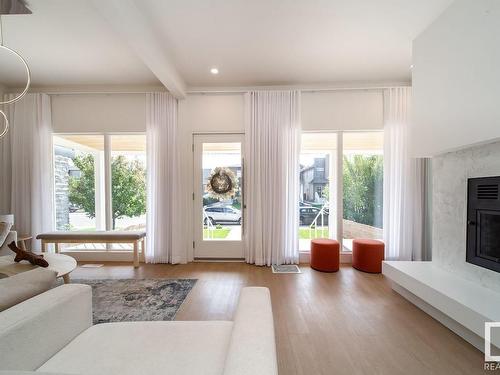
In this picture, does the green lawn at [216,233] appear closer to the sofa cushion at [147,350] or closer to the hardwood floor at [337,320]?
the hardwood floor at [337,320]

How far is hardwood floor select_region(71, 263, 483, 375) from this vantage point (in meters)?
1.57

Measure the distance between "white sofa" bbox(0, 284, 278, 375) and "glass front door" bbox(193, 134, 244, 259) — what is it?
247cm

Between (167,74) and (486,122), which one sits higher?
(167,74)

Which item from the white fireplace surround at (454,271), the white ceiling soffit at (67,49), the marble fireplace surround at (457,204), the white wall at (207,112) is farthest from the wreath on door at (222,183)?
the marble fireplace surround at (457,204)

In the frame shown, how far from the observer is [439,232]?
8.33 ft

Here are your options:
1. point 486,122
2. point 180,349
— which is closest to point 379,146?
point 486,122

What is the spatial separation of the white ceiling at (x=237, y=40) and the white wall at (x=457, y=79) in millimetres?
289

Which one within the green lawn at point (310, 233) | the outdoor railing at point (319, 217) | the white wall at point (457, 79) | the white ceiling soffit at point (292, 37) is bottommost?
the green lawn at point (310, 233)

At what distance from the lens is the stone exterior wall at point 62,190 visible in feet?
12.6

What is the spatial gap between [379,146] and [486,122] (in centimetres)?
200

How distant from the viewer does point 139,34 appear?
2129mm

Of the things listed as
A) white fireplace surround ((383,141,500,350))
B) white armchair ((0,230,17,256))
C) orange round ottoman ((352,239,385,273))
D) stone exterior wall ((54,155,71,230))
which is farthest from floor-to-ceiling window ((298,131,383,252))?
white armchair ((0,230,17,256))

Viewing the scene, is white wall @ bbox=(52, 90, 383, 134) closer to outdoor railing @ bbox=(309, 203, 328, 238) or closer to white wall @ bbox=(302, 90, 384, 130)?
white wall @ bbox=(302, 90, 384, 130)

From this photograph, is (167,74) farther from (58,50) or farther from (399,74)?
(399,74)
